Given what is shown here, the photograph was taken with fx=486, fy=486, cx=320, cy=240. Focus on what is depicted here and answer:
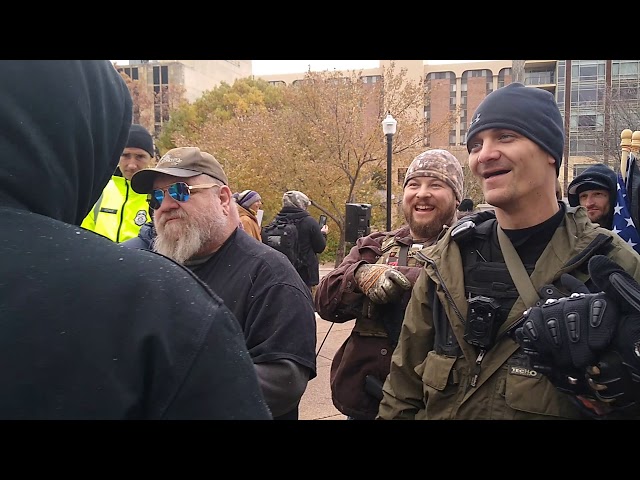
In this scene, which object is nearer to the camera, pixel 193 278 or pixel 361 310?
pixel 193 278

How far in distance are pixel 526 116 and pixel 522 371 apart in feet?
3.32

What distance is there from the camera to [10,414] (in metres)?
0.80

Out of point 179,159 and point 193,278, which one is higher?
point 179,159

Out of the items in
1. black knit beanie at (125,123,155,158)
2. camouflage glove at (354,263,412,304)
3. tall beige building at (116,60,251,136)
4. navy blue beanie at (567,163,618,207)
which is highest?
tall beige building at (116,60,251,136)

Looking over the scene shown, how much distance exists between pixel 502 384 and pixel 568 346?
39 cm

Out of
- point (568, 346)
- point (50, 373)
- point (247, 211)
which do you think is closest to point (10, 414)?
point (50, 373)

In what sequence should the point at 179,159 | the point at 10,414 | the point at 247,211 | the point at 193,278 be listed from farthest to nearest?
1. the point at 247,211
2. the point at 179,159
3. the point at 193,278
4. the point at 10,414

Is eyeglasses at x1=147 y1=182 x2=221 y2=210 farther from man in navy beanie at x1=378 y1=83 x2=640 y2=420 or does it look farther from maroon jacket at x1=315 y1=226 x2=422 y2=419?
man in navy beanie at x1=378 y1=83 x2=640 y2=420

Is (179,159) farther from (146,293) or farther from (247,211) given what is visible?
(247,211)

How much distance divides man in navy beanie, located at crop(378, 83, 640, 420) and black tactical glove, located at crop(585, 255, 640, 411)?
0.03ft

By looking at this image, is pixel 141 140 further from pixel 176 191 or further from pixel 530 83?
pixel 530 83

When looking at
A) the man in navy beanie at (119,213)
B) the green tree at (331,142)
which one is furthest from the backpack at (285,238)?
the green tree at (331,142)

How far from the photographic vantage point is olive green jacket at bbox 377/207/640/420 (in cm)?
174

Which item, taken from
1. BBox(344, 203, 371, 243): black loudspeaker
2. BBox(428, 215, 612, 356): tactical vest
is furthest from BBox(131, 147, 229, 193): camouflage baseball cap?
BBox(344, 203, 371, 243): black loudspeaker
